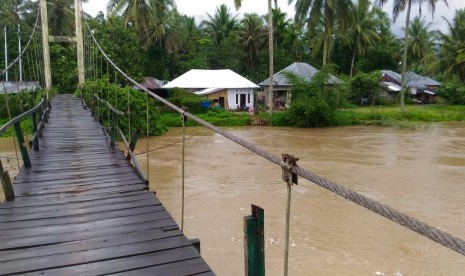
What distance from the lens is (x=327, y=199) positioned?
7895 mm

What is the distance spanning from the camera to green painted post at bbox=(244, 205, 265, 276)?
144cm

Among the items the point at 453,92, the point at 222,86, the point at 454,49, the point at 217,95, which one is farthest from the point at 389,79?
the point at 222,86

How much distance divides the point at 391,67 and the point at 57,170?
33.7 meters

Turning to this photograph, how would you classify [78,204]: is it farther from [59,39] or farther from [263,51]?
[263,51]

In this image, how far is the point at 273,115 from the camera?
1991 centimetres

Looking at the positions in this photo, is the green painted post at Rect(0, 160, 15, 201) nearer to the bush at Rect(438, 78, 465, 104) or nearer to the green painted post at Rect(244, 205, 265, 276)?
the green painted post at Rect(244, 205, 265, 276)

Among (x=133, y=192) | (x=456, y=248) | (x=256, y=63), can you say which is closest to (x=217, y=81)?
(x=256, y=63)

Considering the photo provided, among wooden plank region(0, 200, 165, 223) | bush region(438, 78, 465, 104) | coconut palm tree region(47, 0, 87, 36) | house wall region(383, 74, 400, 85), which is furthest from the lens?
house wall region(383, 74, 400, 85)

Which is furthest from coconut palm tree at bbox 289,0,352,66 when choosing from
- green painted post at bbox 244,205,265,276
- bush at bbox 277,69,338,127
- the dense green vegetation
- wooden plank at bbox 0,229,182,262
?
green painted post at bbox 244,205,265,276

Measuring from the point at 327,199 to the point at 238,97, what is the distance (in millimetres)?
15493

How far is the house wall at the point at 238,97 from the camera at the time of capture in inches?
893

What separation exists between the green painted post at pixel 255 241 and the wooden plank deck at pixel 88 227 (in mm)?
527

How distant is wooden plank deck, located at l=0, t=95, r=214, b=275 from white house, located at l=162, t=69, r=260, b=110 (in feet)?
54.3

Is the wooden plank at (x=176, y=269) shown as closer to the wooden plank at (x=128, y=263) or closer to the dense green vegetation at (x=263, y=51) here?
the wooden plank at (x=128, y=263)
